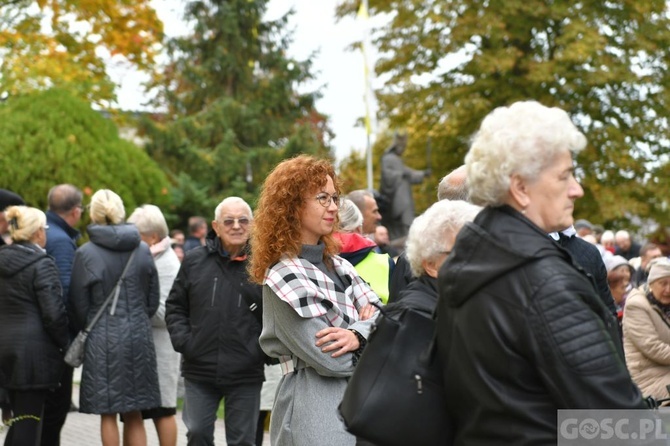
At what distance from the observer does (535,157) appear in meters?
3.18

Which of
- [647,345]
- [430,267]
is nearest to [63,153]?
[647,345]

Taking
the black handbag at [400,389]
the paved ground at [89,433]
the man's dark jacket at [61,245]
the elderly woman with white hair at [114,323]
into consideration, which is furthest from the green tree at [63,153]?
the black handbag at [400,389]

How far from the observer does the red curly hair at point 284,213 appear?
5.33 meters

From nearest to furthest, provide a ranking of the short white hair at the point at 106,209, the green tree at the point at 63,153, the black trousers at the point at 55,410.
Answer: the short white hair at the point at 106,209 → the black trousers at the point at 55,410 → the green tree at the point at 63,153

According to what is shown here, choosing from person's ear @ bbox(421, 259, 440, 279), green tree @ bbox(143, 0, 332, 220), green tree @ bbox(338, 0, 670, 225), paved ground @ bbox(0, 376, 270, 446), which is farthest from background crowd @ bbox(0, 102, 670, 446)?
green tree @ bbox(143, 0, 332, 220)

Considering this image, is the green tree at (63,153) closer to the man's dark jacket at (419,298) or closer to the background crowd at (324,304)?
the background crowd at (324,304)

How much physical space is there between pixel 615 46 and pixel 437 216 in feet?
94.6

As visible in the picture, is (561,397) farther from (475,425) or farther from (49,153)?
(49,153)

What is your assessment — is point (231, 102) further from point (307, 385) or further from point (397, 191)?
point (307, 385)

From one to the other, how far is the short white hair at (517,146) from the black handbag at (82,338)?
5700 mm

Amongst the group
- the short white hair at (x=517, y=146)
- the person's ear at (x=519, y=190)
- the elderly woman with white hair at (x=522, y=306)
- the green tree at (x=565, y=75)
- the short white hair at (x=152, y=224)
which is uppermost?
the green tree at (x=565, y=75)

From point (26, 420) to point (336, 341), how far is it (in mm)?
3968

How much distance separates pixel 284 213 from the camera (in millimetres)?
5371

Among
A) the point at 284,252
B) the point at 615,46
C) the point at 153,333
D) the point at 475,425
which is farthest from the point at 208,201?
the point at 475,425
